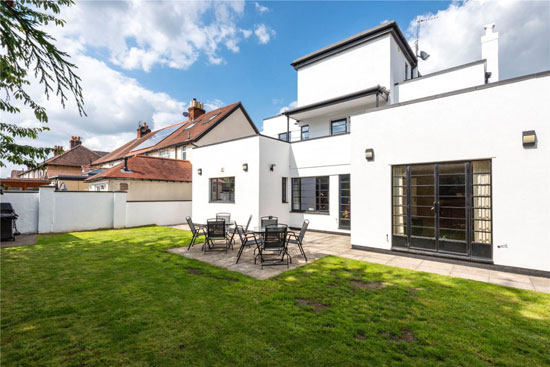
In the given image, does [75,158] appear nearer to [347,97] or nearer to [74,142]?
[74,142]

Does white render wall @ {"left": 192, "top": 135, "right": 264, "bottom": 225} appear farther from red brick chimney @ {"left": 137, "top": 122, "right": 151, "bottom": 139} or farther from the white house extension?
red brick chimney @ {"left": 137, "top": 122, "right": 151, "bottom": 139}

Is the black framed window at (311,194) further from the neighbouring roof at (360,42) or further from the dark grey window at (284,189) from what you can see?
the neighbouring roof at (360,42)

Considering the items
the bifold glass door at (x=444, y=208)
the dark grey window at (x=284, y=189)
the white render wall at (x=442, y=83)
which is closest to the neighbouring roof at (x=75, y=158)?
the dark grey window at (x=284, y=189)

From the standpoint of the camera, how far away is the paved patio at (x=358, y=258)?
5180mm

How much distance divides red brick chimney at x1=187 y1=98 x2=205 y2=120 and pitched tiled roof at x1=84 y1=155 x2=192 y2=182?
24.5 ft

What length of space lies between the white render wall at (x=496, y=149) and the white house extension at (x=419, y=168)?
23mm

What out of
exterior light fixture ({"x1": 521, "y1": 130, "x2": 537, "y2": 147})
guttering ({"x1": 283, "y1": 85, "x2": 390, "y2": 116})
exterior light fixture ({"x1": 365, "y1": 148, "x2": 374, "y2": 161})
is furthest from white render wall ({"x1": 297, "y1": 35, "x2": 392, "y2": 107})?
exterior light fixture ({"x1": 521, "y1": 130, "x2": 537, "y2": 147})

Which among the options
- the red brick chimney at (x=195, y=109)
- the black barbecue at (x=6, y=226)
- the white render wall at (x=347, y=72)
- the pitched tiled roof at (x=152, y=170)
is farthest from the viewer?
the red brick chimney at (x=195, y=109)

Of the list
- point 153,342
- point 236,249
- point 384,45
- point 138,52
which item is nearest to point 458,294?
point 153,342

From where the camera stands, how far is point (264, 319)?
3.50m

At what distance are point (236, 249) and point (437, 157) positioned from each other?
22.3 ft

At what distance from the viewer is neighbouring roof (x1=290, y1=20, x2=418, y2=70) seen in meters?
11.9

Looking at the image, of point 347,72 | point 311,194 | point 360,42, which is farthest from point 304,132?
point 360,42

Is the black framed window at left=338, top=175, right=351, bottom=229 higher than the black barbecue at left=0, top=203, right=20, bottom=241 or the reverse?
higher
